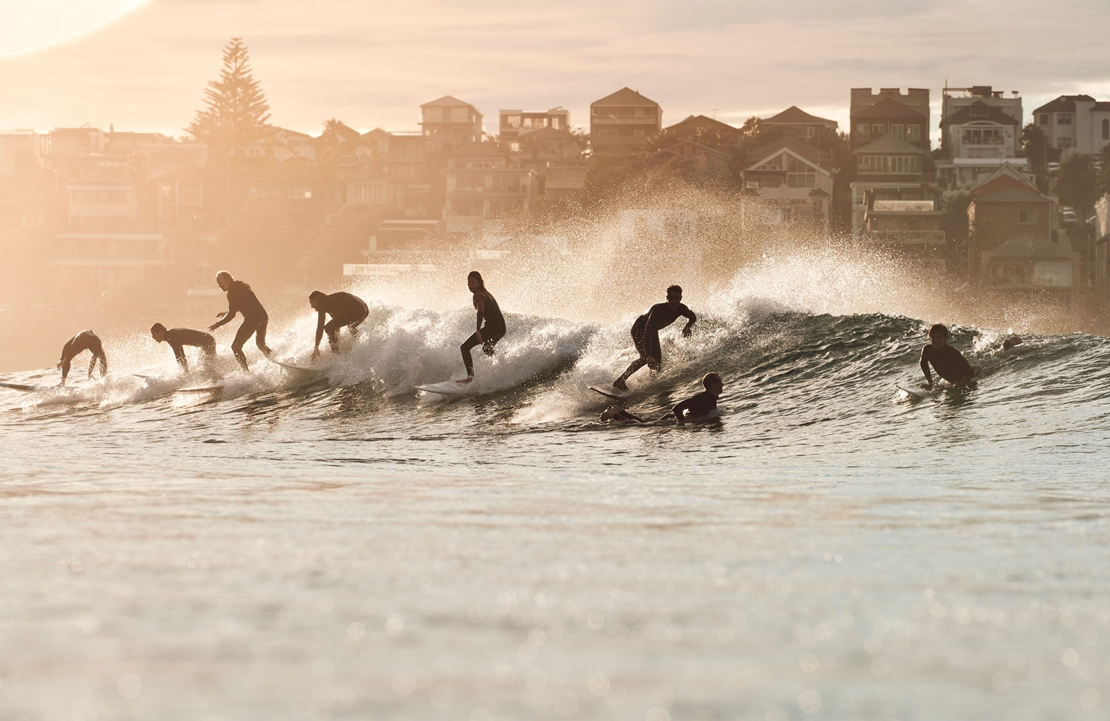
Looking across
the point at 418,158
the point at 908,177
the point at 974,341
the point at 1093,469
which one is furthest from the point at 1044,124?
the point at 1093,469

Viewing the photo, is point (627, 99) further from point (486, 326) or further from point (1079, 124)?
point (486, 326)

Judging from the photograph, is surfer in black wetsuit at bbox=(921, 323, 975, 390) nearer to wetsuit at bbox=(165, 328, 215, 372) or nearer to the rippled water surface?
the rippled water surface

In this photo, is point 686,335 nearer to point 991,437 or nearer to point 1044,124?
point 991,437

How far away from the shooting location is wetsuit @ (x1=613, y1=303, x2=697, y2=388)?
1606 cm

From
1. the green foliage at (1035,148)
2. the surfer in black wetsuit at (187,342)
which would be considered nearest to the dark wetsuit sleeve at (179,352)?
the surfer in black wetsuit at (187,342)

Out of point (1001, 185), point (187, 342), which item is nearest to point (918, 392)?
point (187, 342)

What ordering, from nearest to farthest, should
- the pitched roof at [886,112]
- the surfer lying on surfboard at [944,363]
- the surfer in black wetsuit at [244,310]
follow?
1. the surfer lying on surfboard at [944,363]
2. the surfer in black wetsuit at [244,310]
3. the pitched roof at [886,112]

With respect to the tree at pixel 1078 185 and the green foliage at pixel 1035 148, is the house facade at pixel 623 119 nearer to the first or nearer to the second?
the green foliage at pixel 1035 148

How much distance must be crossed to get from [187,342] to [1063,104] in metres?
104

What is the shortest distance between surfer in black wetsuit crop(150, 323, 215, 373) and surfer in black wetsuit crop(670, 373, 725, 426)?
9.01m

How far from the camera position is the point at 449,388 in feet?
56.9

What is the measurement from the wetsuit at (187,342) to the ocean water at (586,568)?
17.4 feet

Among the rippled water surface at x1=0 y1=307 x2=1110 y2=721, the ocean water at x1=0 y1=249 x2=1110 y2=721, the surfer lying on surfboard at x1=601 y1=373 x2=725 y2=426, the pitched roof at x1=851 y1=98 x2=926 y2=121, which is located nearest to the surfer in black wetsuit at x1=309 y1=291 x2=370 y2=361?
the ocean water at x1=0 y1=249 x2=1110 y2=721

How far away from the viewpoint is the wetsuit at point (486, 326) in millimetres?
16641
